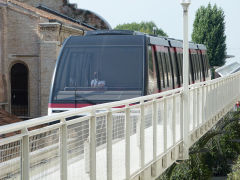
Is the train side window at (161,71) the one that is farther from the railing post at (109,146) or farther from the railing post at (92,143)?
the railing post at (92,143)

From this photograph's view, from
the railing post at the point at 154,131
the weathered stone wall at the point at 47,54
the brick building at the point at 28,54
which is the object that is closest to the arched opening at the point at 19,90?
the brick building at the point at 28,54

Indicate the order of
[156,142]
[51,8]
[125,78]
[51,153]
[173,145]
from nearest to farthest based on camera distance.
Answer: [51,153] → [156,142] → [173,145] → [125,78] → [51,8]

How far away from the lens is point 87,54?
1524cm

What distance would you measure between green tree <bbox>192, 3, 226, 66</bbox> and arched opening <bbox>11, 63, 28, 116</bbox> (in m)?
55.9

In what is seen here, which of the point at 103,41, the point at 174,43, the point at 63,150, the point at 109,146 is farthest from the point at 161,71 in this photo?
the point at 63,150

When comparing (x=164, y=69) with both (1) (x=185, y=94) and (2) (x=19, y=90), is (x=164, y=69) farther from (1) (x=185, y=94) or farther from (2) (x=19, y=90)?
(2) (x=19, y=90)

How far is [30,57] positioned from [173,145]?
24.5 m

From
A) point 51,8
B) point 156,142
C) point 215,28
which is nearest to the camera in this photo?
point 156,142

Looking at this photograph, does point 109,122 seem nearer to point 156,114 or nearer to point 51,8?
point 156,114

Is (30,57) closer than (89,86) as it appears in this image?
No

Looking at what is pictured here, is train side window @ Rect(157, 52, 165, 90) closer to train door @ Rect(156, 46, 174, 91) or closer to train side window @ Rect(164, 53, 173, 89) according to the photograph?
train door @ Rect(156, 46, 174, 91)

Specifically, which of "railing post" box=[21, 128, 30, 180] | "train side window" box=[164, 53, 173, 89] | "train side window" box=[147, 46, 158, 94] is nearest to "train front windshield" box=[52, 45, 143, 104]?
"train side window" box=[147, 46, 158, 94]

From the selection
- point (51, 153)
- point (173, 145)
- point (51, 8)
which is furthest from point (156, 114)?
point (51, 8)

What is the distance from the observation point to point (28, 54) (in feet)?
116
